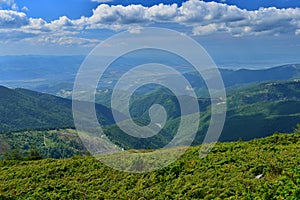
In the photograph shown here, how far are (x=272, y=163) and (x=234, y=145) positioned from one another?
1146 centimetres

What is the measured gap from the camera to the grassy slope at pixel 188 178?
753 inches

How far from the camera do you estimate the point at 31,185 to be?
30406 millimetres


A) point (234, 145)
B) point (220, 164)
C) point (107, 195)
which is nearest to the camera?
point (107, 195)

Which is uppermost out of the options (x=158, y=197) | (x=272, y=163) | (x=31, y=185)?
(x=272, y=163)

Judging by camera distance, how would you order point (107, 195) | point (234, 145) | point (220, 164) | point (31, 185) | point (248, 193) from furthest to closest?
1. point (234, 145)
2. point (31, 185)
3. point (220, 164)
4. point (107, 195)
5. point (248, 193)

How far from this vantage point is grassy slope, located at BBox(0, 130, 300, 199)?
1912 centimetres

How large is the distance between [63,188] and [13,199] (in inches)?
177

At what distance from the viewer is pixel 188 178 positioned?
24.6 m

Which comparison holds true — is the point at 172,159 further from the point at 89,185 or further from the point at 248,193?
the point at 248,193

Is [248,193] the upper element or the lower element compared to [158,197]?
upper

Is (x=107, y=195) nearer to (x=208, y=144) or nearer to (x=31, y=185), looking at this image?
(x=31, y=185)

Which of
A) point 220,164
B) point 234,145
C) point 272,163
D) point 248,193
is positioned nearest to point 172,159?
point 220,164

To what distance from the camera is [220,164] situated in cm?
2702

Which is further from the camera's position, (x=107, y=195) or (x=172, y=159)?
(x=172, y=159)
